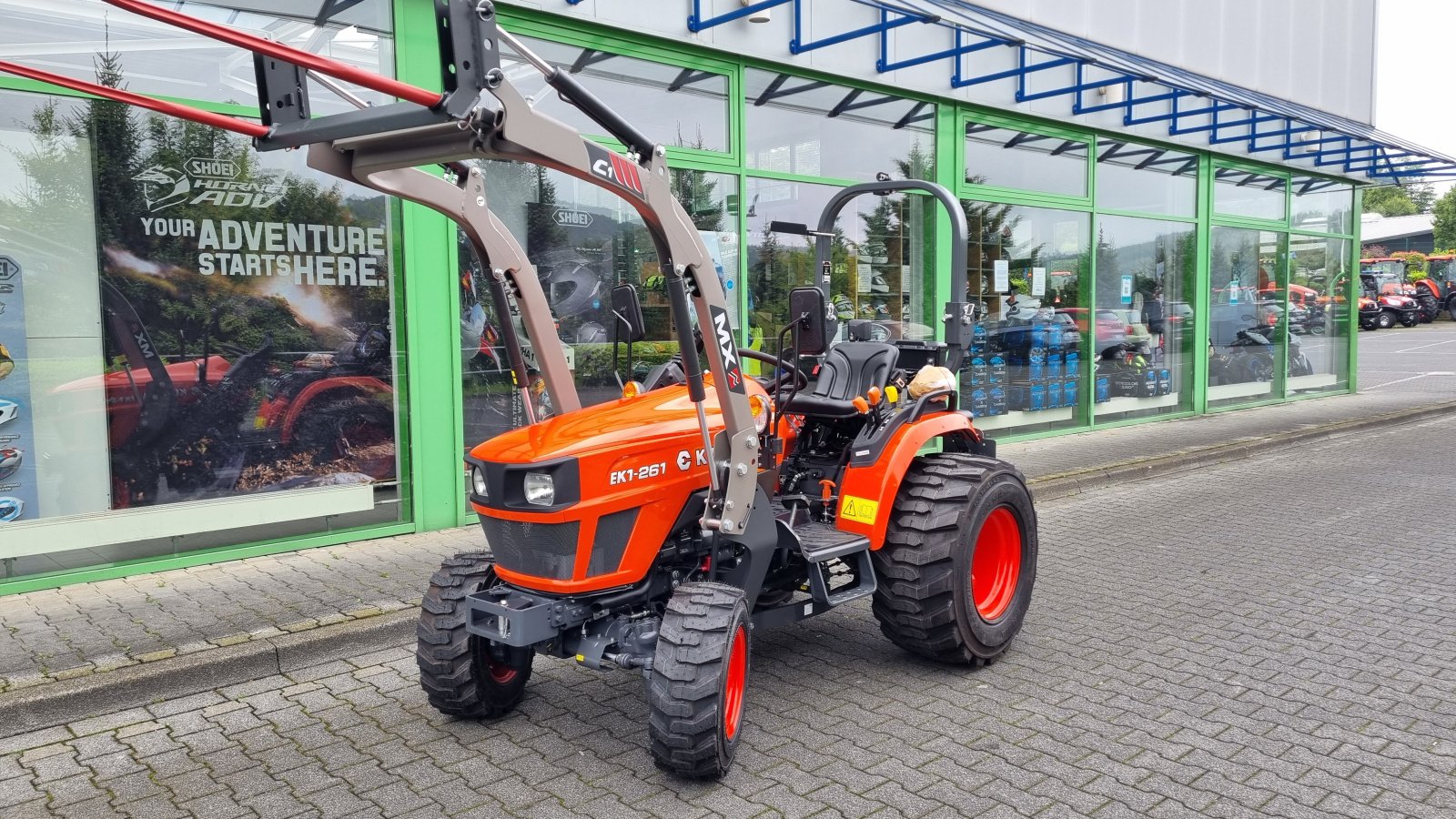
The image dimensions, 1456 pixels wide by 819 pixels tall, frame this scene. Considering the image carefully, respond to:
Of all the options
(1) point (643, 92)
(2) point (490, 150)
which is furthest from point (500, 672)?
(1) point (643, 92)

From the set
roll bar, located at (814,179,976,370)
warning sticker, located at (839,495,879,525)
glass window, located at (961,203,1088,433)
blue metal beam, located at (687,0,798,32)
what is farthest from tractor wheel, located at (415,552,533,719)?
glass window, located at (961,203,1088,433)

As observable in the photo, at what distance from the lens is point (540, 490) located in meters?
3.79

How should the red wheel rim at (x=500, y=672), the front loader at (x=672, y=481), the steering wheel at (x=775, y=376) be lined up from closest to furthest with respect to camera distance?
1. the front loader at (x=672, y=481)
2. the red wheel rim at (x=500, y=672)
3. the steering wheel at (x=775, y=376)

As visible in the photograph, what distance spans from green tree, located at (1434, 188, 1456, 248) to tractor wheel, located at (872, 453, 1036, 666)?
62741 mm

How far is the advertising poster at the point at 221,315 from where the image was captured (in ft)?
20.7

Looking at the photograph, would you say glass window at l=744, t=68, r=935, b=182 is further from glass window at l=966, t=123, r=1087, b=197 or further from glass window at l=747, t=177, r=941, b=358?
glass window at l=966, t=123, r=1087, b=197

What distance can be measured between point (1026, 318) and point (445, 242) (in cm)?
722

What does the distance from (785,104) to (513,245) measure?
5861 millimetres

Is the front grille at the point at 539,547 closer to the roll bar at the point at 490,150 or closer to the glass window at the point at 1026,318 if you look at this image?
the roll bar at the point at 490,150

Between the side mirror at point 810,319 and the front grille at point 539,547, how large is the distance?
1.20 metres

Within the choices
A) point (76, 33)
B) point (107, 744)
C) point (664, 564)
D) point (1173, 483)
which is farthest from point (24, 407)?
point (1173, 483)

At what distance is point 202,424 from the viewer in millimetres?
6629

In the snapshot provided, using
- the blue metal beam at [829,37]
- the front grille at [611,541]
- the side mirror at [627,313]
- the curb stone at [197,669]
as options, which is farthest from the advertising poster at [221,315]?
the blue metal beam at [829,37]

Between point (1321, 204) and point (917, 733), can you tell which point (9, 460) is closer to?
point (917, 733)
